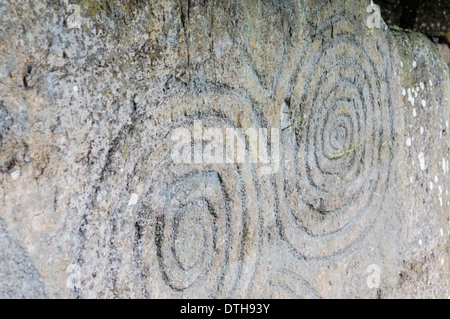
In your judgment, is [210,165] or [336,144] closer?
[210,165]

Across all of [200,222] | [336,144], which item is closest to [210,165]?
[200,222]

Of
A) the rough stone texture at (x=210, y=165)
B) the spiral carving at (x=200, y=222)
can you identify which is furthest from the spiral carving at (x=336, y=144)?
the spiral carving at (x=200, y=222)

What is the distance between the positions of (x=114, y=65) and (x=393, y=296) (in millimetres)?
960

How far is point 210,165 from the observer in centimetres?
89

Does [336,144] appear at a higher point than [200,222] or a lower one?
higher

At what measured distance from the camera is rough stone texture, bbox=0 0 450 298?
2.18ft

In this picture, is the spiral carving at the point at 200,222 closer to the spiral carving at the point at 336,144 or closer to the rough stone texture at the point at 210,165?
the rough stone texture at the point at 210,165

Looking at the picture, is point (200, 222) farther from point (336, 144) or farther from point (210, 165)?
point (336, 144)

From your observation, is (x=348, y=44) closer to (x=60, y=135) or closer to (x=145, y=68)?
(x=145, y=68)

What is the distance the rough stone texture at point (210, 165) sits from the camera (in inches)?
26.1

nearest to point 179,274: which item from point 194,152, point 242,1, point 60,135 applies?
point 194,152

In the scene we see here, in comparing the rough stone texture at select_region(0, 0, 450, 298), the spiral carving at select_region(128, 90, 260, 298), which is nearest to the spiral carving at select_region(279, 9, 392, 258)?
the rough stone texture at select_region(0, 0, 450, 298)

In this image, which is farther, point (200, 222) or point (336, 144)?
point (336, 144)

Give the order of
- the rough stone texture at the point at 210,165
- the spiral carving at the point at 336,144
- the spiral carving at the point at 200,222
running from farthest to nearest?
the spiral carving at the point at 336,144 < the spiral carving at the point at 200,222 < the rough stone texture at the point at 210,165
